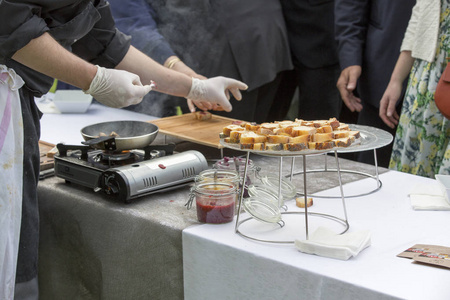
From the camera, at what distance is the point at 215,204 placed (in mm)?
1546

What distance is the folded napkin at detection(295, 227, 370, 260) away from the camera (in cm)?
132

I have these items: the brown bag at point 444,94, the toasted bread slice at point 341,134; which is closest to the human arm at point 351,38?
the brown bag at point 444,94

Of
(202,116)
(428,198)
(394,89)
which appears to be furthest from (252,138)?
(394,89)

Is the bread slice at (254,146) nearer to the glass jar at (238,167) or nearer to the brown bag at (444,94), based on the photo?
the glass jar at (238,167)

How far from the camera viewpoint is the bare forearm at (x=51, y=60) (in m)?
1.57

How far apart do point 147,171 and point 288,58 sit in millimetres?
1807

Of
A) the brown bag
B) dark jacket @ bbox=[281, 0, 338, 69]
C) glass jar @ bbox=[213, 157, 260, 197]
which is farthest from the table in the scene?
dark jacket @ bbox=[281, 0, 338, 69]

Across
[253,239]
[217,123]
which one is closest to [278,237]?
[253,239]

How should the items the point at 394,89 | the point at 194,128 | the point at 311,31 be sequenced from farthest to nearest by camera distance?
1. the point at 311,31
2. the point at 394,89
3. the point at 194,128

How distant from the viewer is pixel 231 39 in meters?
3.11

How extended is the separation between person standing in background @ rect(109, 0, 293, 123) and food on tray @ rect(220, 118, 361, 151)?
1.64 meters

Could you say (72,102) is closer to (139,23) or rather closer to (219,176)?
(139,23)

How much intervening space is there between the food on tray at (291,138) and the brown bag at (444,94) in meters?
0.89

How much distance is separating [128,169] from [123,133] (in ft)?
1.45
